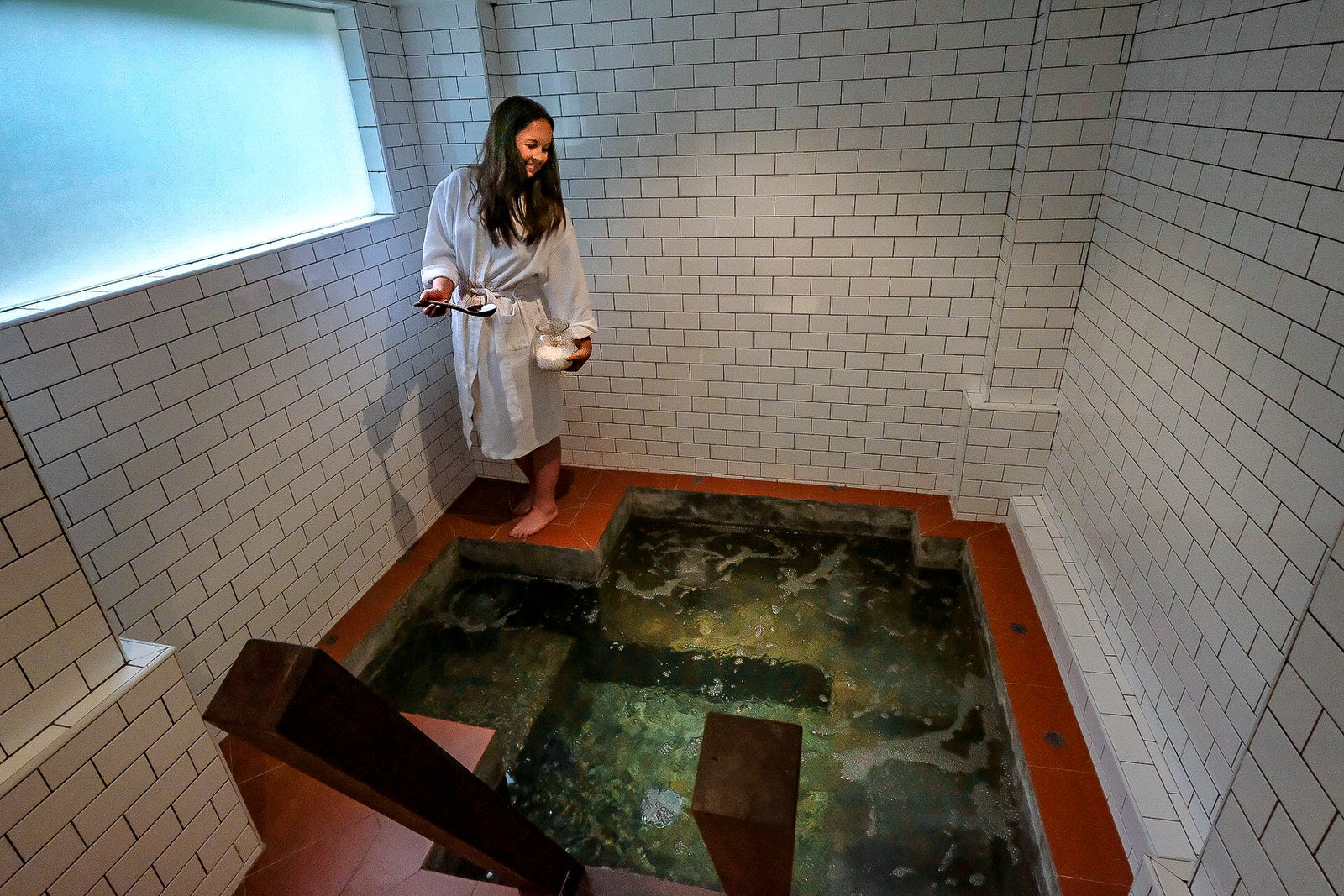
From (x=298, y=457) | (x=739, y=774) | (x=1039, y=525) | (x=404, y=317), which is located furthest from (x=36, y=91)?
(x=1039, y=525)

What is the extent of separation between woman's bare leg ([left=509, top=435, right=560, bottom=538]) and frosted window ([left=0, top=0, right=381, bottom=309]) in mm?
1277

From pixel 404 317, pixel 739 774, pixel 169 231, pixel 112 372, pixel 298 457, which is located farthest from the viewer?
pixel 404 317

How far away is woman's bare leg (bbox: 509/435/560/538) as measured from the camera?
131 inches

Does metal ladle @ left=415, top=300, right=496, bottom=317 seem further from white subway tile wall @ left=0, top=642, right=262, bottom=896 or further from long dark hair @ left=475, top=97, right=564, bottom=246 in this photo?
white subway tile wall @ left=0, top=642, right=262, bottom=896

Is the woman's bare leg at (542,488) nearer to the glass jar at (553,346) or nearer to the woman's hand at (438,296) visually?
the glass jar at (553,346)

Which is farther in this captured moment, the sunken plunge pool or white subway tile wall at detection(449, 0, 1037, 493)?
white subway tile wall at detection(449, 0, 1037, 493)

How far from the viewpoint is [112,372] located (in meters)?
1.95

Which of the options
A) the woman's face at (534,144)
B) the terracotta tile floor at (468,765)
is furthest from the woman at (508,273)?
the terracotta tile floor at (468,765)

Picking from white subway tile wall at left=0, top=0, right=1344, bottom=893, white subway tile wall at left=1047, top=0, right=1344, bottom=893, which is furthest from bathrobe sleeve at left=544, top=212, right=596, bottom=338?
white subway tile wall at left=1047, top=0, right=1344, bottom=893

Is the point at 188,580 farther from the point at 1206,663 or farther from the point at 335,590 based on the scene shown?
the point at 1206,663

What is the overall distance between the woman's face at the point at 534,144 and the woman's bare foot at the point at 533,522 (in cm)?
154

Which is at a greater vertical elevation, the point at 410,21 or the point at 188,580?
the point at 410,21

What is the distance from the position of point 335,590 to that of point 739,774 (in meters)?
2.54

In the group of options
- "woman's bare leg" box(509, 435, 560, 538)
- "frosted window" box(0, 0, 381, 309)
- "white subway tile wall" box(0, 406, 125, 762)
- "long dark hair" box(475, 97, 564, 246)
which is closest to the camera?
"white subway tile wall" box(0, 406, 125, 762)
